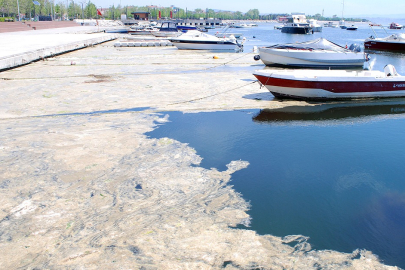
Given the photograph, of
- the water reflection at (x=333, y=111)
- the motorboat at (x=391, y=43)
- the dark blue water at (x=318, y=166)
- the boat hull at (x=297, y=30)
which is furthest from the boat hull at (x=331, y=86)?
the boat hull at (x=297, y=30)

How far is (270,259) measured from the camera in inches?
198

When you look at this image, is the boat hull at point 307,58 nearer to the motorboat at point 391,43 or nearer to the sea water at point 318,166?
the sea water at point 318,166

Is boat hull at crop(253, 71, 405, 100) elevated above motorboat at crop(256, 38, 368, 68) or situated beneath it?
situated beneath

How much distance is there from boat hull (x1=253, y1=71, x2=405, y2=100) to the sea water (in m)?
0.55

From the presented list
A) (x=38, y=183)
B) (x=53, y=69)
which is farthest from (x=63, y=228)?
(x=53, y=69)

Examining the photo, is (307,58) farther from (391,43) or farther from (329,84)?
(391,43)

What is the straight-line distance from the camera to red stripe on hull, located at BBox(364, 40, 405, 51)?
41.1 meters

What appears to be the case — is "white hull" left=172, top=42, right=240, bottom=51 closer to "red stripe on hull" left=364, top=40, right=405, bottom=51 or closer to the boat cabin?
"red stripe on hull" left=364, top=40, right=405, bottom=51

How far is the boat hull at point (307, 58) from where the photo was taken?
23328 mm

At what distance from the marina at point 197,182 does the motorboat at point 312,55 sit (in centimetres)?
944

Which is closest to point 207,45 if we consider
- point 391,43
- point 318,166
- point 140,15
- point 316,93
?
point 391,43

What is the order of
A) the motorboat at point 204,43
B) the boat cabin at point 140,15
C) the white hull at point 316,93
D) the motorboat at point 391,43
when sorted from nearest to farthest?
the white hull at point 316,93 < the motorboat at point 204,43 < the motorboat at point 391,43 < the boat cabin at point 140,15

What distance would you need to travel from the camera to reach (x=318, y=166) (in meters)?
8.65

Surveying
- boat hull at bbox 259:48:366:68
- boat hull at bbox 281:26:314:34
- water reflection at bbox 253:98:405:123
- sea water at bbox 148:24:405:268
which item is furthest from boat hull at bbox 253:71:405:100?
boat hull at bbox 281:26:314:34
